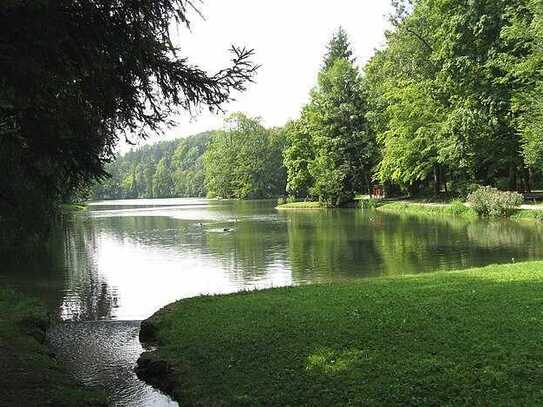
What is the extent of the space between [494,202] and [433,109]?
520 inches

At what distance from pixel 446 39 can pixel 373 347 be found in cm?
3561

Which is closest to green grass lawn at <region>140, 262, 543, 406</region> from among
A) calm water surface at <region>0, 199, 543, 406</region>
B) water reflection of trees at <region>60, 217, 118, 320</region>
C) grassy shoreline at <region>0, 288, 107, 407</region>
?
calm water surface at <region>0, 199, 543, 406</region>

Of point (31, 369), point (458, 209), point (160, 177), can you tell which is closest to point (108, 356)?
point (31, 369)

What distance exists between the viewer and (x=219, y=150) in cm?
10950

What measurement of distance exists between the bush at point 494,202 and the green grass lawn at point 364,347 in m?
24.9

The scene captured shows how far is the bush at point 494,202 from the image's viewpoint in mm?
34031

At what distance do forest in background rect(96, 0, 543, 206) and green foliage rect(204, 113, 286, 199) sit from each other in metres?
25.7

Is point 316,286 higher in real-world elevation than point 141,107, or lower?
lower

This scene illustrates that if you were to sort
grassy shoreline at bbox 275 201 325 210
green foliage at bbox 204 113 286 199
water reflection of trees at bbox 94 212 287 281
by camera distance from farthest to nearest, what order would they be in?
green foliage at bbox 204 113 286 199
grassy shoreline at bbox 275 201 325 210
water reflection of trees at bbox 94 212 287 281

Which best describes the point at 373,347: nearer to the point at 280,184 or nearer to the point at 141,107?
the point at 141,107

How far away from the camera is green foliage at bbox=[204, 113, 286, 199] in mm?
100375

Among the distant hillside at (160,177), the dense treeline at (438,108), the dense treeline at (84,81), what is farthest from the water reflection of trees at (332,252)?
the distant hillside at (160,177)

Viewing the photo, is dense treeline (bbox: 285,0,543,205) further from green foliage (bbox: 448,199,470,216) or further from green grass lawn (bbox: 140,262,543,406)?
green grass lawn (bbox: 140,262,543,406)

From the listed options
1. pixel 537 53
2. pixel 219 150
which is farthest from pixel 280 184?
pixel 537 53
